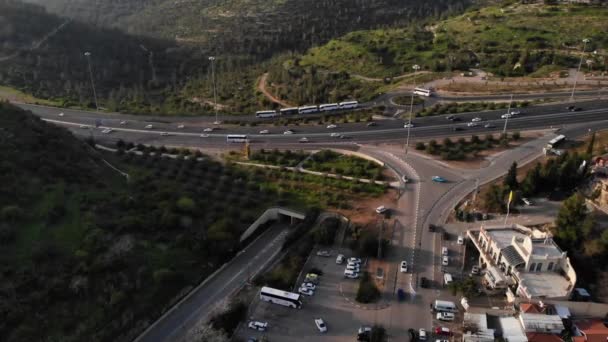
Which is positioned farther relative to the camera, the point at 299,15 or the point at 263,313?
the point at 299,15

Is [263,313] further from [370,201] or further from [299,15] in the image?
[299,15]

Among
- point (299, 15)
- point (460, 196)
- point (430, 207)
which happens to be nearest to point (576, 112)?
point (460, 196)

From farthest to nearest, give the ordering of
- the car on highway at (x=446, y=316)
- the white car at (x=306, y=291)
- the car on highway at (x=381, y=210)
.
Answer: the car on highway at (x=381, y=210) < the white car at (x=306, y=291) < the car on highway at (x=446, y=316)

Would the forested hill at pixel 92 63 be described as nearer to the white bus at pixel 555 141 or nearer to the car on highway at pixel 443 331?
the white bus at pixel 555 141

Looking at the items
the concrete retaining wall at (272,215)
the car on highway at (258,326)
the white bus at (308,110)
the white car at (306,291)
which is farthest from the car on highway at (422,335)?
the white bus at (308,110)

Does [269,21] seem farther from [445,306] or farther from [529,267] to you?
[445,306]
